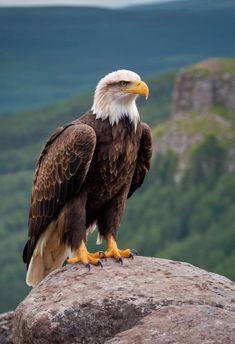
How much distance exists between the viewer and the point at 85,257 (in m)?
14.7

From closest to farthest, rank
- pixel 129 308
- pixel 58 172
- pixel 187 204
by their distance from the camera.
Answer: pixel 129 308, pixel 58 172, pixel 187 204

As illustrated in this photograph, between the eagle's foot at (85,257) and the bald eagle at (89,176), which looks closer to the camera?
the eagle's foot at (85,257)

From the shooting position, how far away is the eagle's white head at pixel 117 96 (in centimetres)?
1452

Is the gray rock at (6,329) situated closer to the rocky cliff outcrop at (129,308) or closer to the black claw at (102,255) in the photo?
the rocky cliff outcrop at (129,308)

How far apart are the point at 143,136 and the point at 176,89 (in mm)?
177661

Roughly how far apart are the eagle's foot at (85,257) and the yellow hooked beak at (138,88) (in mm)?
2232

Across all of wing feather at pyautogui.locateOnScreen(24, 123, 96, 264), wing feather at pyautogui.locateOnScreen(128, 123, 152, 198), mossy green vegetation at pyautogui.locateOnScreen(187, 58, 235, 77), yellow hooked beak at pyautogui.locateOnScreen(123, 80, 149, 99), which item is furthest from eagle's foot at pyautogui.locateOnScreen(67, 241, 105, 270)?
mossy green vegetation at pyautogui.locateOnScreen(187, 58, 235, 77)

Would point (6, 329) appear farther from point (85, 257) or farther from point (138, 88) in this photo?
point (138, 88)

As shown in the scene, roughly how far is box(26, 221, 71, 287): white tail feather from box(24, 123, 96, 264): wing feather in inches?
3.6

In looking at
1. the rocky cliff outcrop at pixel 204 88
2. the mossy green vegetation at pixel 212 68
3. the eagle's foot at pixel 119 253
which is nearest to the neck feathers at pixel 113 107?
the eagle's foot at pixel 119 253

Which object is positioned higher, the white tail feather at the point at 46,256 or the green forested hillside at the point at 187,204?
the white tail feather at the point at 46,256

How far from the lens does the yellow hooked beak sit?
1435 centimetres

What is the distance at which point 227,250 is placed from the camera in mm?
168250

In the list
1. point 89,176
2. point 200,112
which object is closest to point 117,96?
point 89,176
